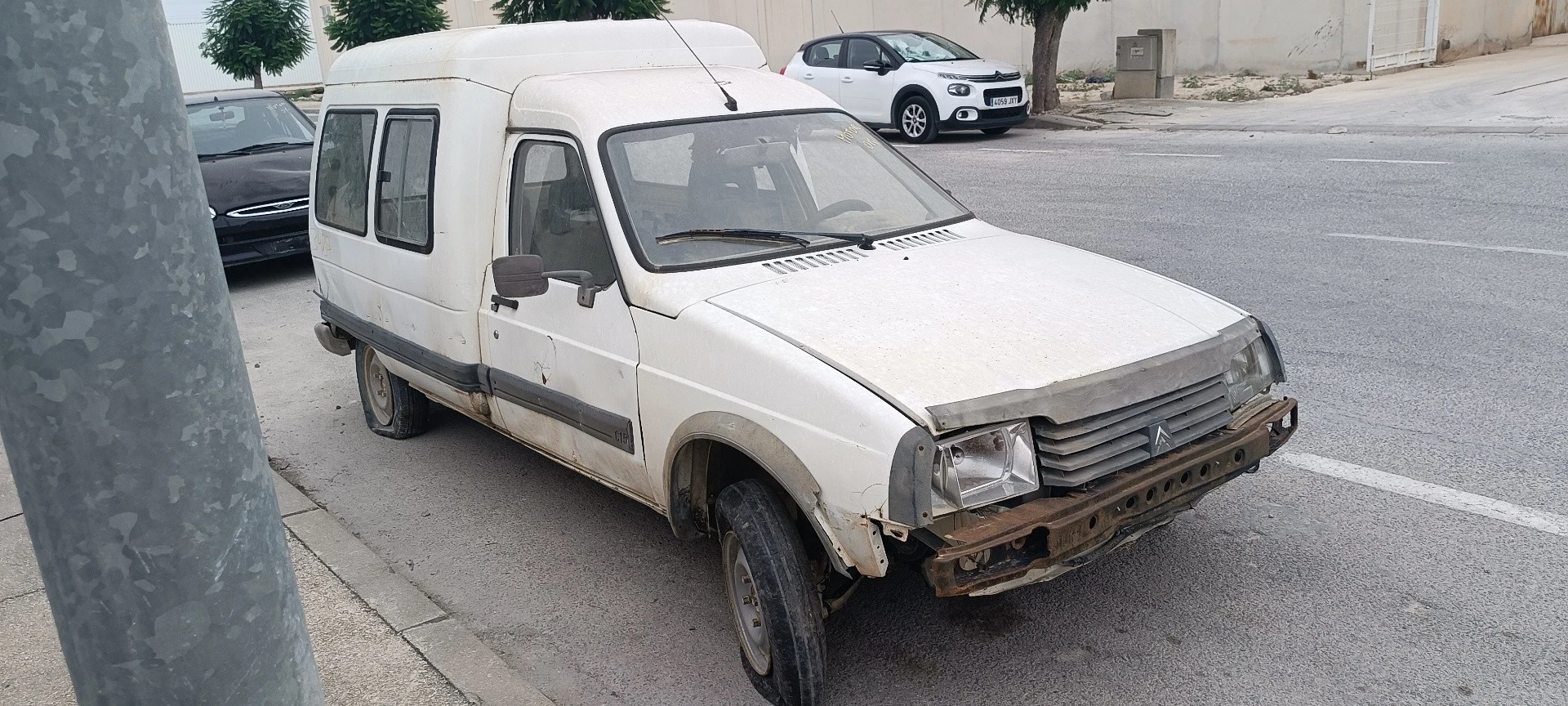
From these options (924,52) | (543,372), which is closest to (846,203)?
(543,372)

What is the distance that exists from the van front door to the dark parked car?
6.28 meters

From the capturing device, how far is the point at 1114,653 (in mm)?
3811

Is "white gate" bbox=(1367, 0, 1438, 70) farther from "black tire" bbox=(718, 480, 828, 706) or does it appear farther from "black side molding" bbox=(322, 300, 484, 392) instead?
"black tire" bbox=(718, 480, 828, 706)

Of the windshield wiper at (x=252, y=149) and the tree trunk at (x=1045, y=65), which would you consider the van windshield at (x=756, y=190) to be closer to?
the windshield wiper at (x=252, y=149)

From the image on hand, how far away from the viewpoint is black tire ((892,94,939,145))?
700 inches

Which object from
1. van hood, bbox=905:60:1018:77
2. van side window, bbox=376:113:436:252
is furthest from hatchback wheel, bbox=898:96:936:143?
van side window, bbox=376:113:436:252

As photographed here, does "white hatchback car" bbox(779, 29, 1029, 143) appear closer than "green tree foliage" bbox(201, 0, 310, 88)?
Yes

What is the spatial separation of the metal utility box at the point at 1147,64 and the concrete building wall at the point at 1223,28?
338 cm

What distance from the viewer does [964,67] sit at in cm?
1780

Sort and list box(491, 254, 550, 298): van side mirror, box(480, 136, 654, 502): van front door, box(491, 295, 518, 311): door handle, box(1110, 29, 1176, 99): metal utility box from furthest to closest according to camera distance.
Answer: box(1110, 29, 1176, 99): metal utility box < box(491, 295, 518, 311): door handle < box(480, 136, 654, 502): van front door < box(491, 254, 550, 298): van side mirror

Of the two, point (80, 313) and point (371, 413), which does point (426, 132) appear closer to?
point (371, 413)

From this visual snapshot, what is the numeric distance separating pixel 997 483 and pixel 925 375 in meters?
0.36

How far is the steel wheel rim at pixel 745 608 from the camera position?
3746 millimetres

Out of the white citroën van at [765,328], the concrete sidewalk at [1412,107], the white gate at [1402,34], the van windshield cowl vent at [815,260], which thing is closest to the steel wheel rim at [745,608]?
the white citroën van at [765,328]
